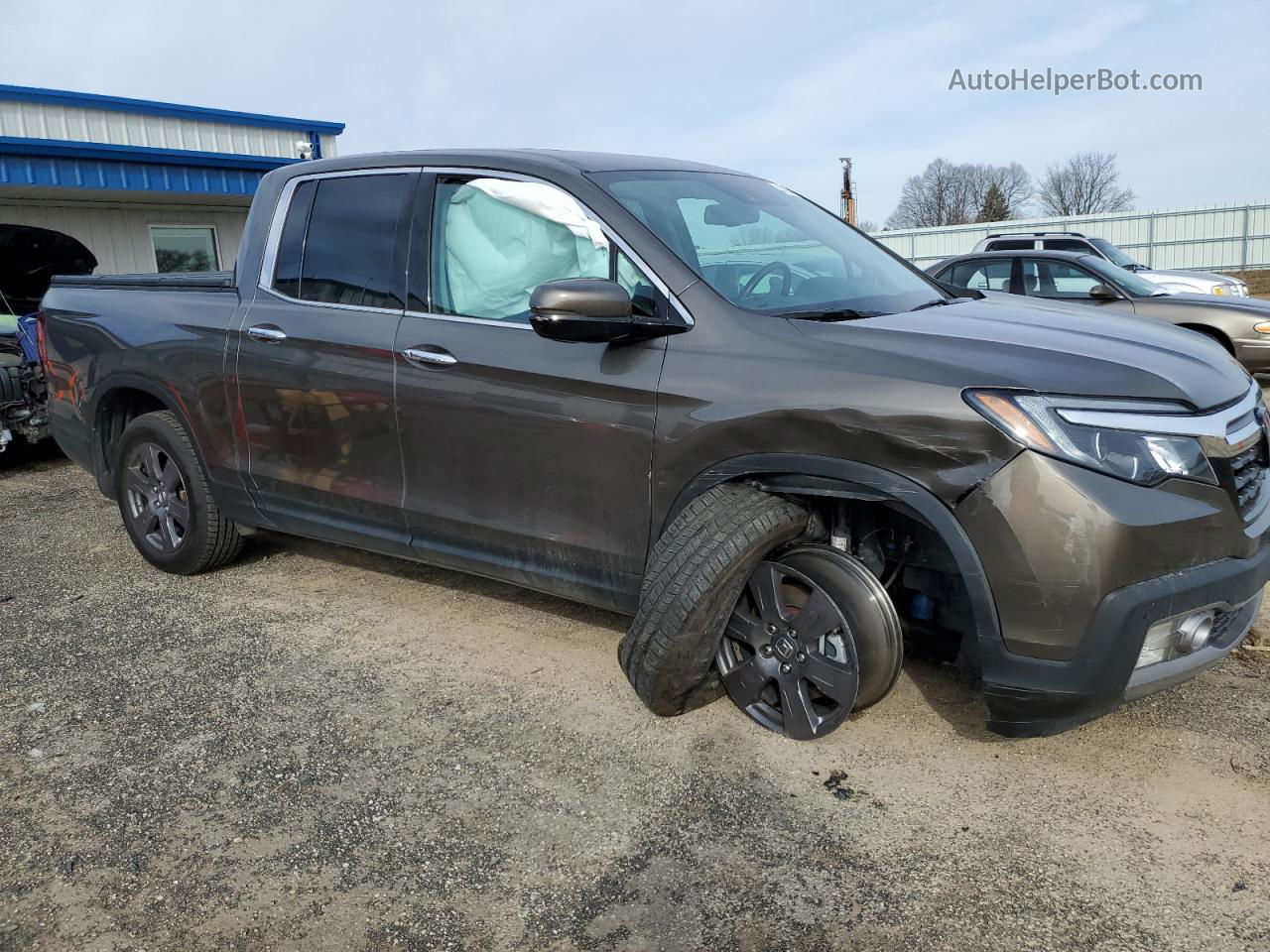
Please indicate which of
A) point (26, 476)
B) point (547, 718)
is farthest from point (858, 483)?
point (26, 476)

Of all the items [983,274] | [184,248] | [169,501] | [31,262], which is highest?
[184,248]

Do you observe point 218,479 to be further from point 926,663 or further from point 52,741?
point 926,663

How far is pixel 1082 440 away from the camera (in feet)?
8.51

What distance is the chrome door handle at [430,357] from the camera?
11.9 feet

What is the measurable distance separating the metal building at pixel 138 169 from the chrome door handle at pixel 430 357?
370 inches

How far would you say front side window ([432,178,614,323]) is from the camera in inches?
137

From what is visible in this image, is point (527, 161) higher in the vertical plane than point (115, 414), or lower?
higher

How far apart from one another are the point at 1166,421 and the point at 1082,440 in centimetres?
25

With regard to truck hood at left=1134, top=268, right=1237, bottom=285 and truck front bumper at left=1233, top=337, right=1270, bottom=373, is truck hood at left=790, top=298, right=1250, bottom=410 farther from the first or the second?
truck hood at left=1134, top=268, right=1237, bottom=285

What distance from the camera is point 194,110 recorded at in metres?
13.3

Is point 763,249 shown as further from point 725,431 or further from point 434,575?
point 434,575

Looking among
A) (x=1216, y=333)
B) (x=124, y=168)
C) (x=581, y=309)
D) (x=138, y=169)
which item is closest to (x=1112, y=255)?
(x=1216, y=333)

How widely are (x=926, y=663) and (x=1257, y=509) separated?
1255 millimetres

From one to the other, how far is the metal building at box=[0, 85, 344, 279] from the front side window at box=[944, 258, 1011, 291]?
8767 millimetres
